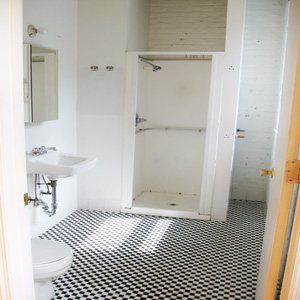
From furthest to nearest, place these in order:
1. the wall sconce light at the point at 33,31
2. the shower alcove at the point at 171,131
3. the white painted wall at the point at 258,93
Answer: the shower alcove at the point at 171,131 → the white painted wall at the point at 258,93 → the wall sconce light at the point at 33,31

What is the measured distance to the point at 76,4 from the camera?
348 cm

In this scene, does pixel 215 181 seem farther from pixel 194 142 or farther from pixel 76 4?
pixel 76 4

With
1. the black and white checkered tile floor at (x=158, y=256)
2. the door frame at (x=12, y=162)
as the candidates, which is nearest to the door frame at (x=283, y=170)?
the black and white checkered tile floor at (x=158, y=256)

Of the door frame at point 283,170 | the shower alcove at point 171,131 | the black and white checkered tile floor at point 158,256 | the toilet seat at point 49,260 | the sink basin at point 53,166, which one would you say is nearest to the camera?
the door frame at point 283,170

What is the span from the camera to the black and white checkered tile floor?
2301 mm

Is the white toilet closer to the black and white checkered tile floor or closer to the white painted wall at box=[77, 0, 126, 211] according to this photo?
the black and white checkered tile floor

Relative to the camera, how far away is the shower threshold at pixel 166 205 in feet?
12.1

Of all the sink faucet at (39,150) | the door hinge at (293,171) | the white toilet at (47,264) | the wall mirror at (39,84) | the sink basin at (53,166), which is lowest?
the white toilet at (47,264)

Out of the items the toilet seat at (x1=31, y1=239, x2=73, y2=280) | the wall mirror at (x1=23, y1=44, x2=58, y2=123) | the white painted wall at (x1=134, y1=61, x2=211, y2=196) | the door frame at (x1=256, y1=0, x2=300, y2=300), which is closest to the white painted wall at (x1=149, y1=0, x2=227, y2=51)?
the white painted wall at (x1=134, y1=61, x2=211, y2=196)

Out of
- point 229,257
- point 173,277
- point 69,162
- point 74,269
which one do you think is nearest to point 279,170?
point 173,277

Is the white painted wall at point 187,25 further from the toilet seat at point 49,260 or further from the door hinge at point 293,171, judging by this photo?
the door hinge at point 293,171

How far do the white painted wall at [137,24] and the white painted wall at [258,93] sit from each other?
1.26 m

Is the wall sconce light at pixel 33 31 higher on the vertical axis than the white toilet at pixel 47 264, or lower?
higher

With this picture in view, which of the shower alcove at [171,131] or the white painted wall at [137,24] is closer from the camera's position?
the white painted wall at [137,24]
